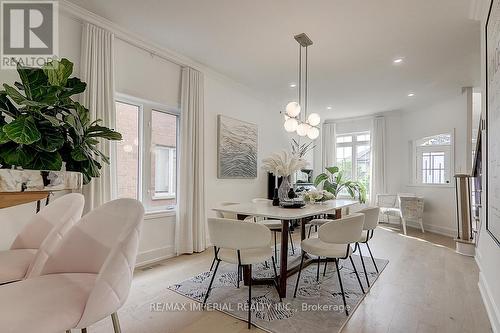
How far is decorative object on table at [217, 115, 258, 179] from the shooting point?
4.40 meters

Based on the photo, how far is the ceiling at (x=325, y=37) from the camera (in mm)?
2549

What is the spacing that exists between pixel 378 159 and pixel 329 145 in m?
1.43

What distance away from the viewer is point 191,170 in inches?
148

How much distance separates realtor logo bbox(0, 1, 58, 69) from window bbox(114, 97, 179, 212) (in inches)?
34.6

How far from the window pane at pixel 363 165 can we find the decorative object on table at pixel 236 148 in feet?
11.4

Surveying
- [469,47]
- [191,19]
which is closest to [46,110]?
[191,19]

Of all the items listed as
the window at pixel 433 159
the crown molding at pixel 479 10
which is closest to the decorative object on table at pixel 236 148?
the crown molding at pixel 479 10

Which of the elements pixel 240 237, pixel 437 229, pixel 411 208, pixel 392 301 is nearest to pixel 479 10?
pixel 392 301

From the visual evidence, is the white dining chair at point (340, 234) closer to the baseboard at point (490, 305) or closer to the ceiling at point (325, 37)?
the baseboard at point (490, 305)

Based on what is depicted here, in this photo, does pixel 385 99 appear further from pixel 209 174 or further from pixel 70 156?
pixel 70 156

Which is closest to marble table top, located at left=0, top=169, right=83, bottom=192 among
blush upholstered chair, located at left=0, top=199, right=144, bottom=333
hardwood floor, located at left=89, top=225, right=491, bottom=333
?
blush upholstered chair, located at left=0, top=199, right=144, bottom=333

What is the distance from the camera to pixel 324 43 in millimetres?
3223

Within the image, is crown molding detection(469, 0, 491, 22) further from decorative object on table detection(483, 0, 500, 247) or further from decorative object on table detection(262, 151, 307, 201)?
decorative object on table detection(262, 151, 307, 201)

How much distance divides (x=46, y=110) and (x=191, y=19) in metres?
1.65
